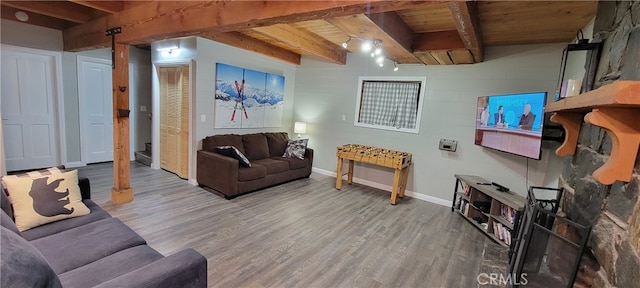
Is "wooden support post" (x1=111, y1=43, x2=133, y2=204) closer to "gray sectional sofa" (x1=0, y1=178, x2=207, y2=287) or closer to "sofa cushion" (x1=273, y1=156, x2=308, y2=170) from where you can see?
"gray sectional sofa" (x1=0, y1=178, x2=207, y2=287)

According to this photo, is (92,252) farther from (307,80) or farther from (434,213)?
(307,80)

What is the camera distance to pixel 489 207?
133 inches

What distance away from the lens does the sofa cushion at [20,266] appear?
832 mm

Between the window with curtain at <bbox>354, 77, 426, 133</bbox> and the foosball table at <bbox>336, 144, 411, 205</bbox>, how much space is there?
0.46m

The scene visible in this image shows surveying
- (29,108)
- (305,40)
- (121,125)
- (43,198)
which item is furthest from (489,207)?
(29,108)

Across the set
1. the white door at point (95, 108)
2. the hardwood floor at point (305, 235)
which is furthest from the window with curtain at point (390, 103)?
the white door at point (95, 108)

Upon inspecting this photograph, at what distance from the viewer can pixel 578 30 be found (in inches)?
107

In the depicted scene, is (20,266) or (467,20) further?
(467,20)

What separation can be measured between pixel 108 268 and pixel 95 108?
4.66 m

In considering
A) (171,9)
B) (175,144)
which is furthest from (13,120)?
(171,9)

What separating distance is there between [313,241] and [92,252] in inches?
69.4

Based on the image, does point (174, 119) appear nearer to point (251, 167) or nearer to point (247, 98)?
point (247, 98)

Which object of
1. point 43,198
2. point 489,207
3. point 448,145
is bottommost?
point 489,207

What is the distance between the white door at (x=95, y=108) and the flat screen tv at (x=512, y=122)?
6184 millimetres
